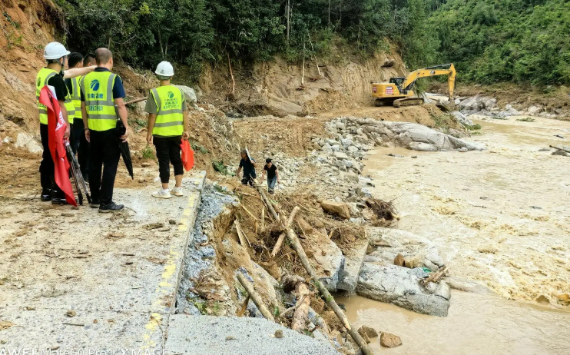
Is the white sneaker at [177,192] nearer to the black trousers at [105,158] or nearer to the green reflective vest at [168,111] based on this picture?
the green reflective vest at [168,111]

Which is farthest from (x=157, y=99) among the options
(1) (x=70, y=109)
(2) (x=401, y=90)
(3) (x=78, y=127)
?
(2) (x=401, y=90)

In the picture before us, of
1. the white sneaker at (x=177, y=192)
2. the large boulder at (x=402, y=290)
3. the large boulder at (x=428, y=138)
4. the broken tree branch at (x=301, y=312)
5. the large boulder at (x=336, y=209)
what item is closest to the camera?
the broken tree branch at (x=301, y=312)

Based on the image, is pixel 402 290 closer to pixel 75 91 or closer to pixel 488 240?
pixel 488 240

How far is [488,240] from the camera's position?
8695 mm

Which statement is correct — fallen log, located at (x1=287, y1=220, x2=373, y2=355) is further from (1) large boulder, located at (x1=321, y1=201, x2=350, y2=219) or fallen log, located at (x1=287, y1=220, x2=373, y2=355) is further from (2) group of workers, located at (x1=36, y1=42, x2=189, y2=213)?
(1) large boulder, located at (x1=321, y1=201, x2=350, y2=219)

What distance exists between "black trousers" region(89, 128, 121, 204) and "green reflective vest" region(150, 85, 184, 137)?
53 centimetres

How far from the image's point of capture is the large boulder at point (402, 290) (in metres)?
5.96

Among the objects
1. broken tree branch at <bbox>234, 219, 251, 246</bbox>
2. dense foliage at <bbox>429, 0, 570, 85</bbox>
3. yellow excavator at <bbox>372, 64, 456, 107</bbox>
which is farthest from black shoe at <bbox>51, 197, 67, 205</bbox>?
dense foliage at <bbox>429, 0, 570, 85</bbox>

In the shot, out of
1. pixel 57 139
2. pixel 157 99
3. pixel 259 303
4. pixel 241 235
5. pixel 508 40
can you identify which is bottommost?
pixel 241 235

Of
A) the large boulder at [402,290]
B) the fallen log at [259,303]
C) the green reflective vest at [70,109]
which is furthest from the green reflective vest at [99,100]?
the large boulder at [402,290]

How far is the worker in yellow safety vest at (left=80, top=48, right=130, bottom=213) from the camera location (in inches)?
167

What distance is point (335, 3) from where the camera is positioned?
24.8 m

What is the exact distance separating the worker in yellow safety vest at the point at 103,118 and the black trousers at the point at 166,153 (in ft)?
1.66

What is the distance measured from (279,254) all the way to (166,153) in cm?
209
